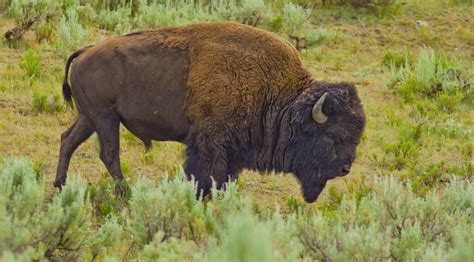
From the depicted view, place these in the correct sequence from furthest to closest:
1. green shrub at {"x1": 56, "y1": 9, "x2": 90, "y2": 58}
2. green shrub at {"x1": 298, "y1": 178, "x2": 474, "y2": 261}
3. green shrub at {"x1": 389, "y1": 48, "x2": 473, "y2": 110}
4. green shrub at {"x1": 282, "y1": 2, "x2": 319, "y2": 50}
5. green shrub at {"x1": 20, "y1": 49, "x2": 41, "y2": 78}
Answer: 1. green shrub at {"x1": 282, "y1": 2, "x2": 319, "y2": 50}
2. green shrub at {"x1": 56, "y1": 9, "x2": 90, "y2": 58}
3. green shrub at {"x1": 389, "y1": 48, "x2": 473, "y2": 110}
4. green shrub at {"x1": 20, "y1": 49, "x2": 41, "y2": 78}
5. green shrub at {"x1": 298, "y1": 178, "x2": 474, "y2": 261}

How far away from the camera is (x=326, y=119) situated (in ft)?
22.6

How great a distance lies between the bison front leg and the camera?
6.82 meters

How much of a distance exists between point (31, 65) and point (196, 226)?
6.12 metres

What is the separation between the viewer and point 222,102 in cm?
681

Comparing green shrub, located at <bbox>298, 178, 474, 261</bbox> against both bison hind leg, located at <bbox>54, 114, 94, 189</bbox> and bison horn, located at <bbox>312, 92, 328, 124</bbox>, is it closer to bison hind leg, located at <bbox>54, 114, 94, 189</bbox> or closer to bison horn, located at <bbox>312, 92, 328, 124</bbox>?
bison horn, located at <bbox>312, 92, 328, 124</bbox>

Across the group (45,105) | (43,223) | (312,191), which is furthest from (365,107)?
(43,223)

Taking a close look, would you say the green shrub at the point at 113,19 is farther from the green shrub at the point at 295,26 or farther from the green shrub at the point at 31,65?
the green shrub at the point at 295,26

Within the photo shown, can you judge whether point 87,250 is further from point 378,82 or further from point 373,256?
point 378,82

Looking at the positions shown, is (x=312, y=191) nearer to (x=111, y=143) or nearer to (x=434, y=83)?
(x=111, y=143)

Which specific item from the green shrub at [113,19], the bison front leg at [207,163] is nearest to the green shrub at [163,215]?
the bison front leg at [207,163]

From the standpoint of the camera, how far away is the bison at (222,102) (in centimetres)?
685

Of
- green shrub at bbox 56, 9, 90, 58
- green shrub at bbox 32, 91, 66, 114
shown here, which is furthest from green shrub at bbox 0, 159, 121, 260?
green shrub at bbox 56, 9, 90, 58

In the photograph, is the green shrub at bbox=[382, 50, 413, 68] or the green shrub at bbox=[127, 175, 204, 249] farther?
the green shrub at bbox=[382, 50, 413, 68]

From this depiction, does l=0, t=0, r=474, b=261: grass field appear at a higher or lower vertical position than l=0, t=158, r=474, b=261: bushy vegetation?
lower
